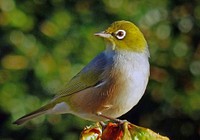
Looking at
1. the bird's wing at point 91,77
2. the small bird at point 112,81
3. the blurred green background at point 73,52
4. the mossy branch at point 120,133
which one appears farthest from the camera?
the blurred green background at point 73,52

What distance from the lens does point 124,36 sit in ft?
14.1

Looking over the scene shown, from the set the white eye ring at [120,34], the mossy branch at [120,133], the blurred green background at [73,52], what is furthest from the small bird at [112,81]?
the blurred green background at [73,52]

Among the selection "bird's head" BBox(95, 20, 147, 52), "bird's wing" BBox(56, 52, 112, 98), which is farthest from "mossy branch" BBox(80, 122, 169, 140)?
"bird's wing" BBox(56, 52, 112, 98)

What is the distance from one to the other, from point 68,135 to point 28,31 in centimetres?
93

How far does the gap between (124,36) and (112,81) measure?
30 cm

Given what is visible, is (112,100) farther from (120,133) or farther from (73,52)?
(73,52)

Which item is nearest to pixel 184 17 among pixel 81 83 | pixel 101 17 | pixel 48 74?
pixel 101 17

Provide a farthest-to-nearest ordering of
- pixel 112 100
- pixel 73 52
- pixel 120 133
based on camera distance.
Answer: pixel 73 52 < pixel 112 100 < pixel 120 133

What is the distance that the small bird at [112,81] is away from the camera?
427 centimetres

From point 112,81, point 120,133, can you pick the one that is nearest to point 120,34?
point 112,81

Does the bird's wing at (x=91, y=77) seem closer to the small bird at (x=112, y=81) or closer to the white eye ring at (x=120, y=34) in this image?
the small bird at (x=112, y=81)

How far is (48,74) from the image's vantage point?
6.13 metres

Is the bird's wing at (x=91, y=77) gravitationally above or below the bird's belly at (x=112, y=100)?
above

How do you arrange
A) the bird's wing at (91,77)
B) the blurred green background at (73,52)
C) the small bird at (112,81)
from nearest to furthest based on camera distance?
the small bird at (112,81) < the bird's wing at (91,77) < the blurred green background at (73,52)
